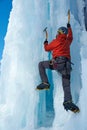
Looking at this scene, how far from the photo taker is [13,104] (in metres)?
7.98

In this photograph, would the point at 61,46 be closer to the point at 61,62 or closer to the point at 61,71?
the point at 61,62

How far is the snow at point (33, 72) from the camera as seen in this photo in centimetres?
784

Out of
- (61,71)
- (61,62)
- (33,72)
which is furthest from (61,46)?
(33,72)

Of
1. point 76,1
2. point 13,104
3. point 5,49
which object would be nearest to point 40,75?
point 13,104

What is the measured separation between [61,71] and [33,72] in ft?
2.66

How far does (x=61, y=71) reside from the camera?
7543 mm

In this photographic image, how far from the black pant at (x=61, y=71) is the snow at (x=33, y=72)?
34cm

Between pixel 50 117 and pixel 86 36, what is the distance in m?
2.48

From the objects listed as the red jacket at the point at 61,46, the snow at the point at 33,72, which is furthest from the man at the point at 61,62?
the snow at the point at 33,72

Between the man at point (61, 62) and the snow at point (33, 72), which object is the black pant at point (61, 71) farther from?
the snow at point (33, 72)

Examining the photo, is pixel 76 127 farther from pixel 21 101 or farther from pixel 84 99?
pixel 21 101

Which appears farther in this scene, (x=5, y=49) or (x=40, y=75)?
(x=5, y=49)

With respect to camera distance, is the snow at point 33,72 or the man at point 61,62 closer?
the man at point 61,62

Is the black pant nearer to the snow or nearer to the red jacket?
the red jacket
